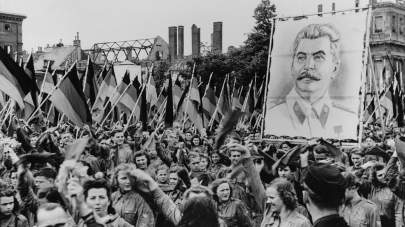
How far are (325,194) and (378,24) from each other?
85336mm

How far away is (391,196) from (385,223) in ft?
1.12

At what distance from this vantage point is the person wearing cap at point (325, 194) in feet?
15.9

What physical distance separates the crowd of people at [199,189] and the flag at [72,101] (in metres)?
2.83

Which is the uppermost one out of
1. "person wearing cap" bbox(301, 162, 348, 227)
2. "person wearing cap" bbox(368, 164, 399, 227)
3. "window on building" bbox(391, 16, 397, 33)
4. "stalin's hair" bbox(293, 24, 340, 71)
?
"window on building" bbox(391, 16, 397, 33)

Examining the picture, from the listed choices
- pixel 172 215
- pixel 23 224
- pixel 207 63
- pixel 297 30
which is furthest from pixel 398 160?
pixel 207 63

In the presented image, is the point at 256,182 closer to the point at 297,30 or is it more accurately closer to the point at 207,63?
the point at 297,30

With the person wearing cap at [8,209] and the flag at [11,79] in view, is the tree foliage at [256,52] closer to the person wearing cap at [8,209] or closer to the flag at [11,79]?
the flag at [11,79]

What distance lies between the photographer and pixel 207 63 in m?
50.3

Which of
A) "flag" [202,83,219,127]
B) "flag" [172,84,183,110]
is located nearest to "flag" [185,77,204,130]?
"flag" [202,83,219,127]

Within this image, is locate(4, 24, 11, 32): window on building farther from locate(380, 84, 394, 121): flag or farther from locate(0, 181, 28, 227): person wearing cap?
locate(0, 181, 28, 227): person wearing cap

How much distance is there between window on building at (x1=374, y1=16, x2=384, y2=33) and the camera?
284ft

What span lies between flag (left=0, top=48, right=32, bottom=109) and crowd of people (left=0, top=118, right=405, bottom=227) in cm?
218

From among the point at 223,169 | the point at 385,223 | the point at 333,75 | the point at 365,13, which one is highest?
the point at 365,13

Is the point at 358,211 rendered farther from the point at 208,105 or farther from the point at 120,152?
the point at 208,105
